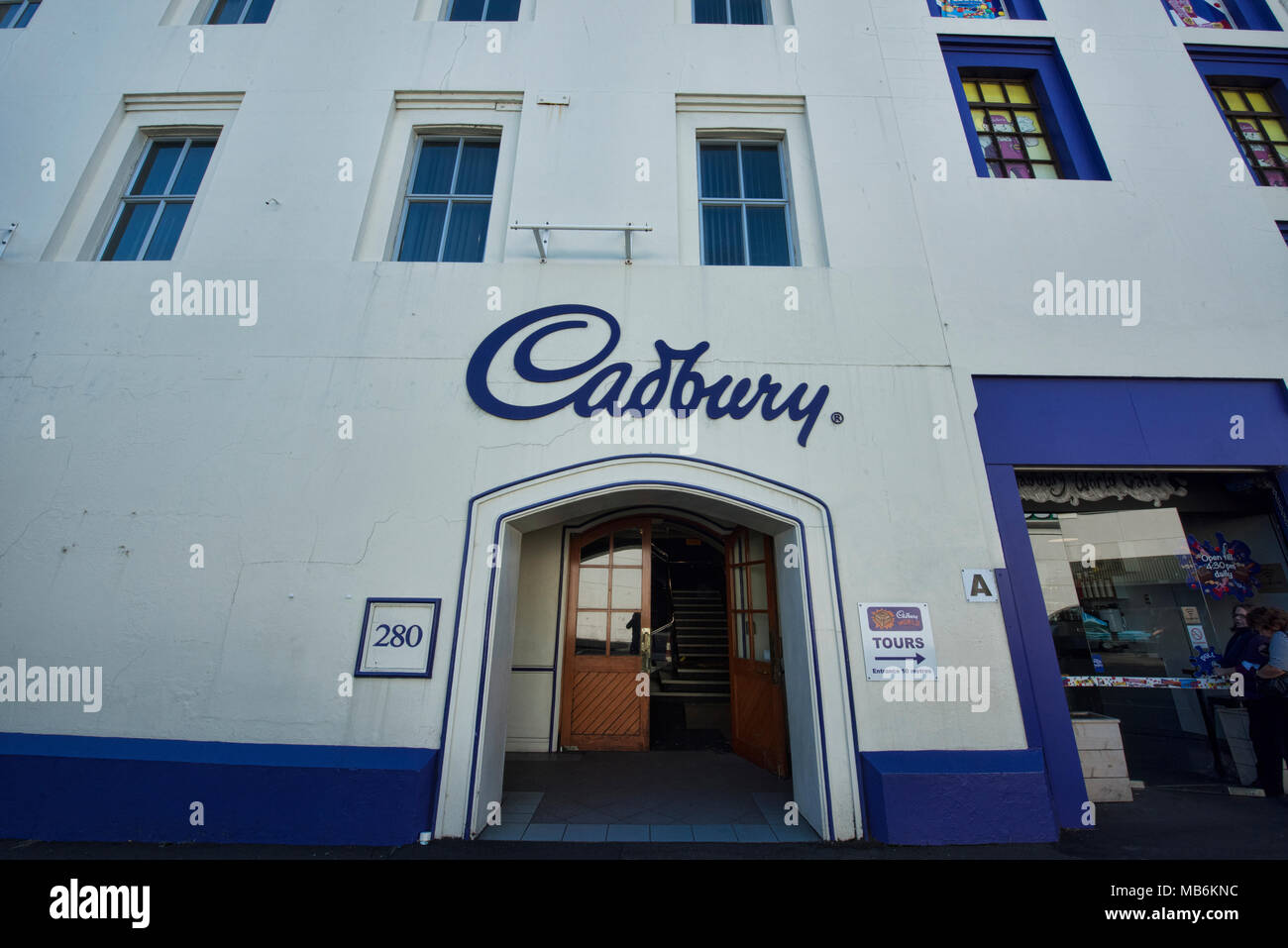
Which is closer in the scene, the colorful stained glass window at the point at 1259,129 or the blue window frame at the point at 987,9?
the colorful stained glass window at the point at 1259,129

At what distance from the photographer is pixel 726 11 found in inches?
287

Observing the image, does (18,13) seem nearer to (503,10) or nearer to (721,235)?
(503,10)

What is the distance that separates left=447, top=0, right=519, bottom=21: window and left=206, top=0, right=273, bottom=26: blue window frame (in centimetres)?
255

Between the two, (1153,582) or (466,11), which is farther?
(466,11)

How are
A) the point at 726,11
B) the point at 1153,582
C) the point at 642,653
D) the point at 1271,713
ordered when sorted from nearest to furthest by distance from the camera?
the point at 1271,713, the point at 1153,582, the point at 642,653, the point at 726,11

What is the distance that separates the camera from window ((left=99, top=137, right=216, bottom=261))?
19.3ft

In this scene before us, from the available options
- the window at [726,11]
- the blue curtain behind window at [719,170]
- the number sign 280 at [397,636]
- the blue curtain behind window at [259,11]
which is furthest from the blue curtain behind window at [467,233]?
the blue curtain behind window at [259,11]

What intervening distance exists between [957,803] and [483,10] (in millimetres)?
10678

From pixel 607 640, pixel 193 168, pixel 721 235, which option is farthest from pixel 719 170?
pixel 193 168

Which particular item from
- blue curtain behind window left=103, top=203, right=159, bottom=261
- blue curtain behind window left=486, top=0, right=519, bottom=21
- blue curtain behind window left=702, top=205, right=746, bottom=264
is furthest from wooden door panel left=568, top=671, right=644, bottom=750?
blue curtain behind window left=486, top=0, right=519, bottom=21

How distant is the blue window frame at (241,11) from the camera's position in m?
7.14

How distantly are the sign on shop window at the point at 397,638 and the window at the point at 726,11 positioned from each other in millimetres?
8535

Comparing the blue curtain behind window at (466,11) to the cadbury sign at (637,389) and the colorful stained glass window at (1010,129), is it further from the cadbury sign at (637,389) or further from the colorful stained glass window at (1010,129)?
the colorful stained glass window at (1010,129)

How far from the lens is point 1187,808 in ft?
15.6
